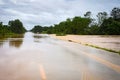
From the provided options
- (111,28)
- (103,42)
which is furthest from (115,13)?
(103,42)

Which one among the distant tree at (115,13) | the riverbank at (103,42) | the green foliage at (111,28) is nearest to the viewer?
the riverbank at (103,42)

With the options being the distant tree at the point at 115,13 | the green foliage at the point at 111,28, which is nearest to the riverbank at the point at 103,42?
the green foliage at the point at 111,28

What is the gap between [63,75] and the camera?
9.37 metres

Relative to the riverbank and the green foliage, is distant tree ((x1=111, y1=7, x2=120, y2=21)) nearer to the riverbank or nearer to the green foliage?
the green foliage

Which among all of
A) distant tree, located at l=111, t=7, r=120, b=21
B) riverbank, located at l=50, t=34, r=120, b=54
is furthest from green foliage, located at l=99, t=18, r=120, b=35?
riverbank, located at l=50, t=34, r=120, b=54

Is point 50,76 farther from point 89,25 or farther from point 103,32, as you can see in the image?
point 89,25

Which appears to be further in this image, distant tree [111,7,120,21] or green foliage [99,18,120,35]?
distant tree [111,7,120,21]

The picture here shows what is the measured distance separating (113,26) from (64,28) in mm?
58142

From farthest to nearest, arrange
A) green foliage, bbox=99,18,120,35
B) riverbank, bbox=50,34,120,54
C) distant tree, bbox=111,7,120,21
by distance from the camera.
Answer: distant tree, bbox=111,7,120,21 → green foliage, bbox=99,18,120,35 → riverbank, bbox=50,34,120,54

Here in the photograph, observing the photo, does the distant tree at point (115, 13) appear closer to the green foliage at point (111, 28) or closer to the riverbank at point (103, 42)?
the green foliage at point (111, 28)

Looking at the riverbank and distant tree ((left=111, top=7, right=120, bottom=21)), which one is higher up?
distant tree ((left=111, top=7, right=120, bottom=21))

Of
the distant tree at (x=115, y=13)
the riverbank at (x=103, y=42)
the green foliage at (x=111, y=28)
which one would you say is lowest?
the riverbank at (x=103, y=42)

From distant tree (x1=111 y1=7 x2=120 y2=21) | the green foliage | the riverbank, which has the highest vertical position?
distant tree (x1=111 y1=7 x2=120 y2=21)

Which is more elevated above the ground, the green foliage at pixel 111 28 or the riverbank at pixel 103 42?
the green foliage at pixel 111 28
